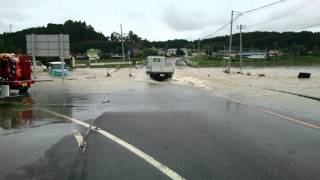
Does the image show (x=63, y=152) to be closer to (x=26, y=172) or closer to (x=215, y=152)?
(x=26, y=172)

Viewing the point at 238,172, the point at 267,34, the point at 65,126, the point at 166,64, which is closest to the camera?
the point at 238,172

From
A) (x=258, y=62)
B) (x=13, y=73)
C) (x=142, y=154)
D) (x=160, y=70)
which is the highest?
(x=258, y=62)

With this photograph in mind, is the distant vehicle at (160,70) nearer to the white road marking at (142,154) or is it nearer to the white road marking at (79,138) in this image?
the white road marking at (142,154)

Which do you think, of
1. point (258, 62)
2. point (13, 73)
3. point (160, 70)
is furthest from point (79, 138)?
point (258, 62)

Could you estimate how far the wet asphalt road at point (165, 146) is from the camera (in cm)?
734

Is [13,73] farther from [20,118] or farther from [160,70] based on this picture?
[160,70]

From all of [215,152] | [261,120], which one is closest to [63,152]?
[215,152]

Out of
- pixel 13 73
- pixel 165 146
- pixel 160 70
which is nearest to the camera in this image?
pixel 165 146

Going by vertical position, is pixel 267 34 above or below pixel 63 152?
Answer: above

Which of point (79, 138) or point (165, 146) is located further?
point (79, 138)

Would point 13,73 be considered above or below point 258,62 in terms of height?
below

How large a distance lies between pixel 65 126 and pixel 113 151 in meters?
3.75

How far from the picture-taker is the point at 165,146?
30.8 ft

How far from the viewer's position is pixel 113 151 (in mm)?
8953
